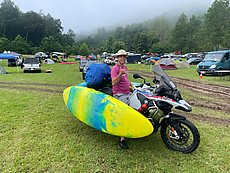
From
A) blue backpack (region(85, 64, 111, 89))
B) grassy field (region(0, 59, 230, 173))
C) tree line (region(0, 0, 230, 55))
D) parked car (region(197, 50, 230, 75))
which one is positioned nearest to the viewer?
grassy field (region(0, 59, 230, 173))

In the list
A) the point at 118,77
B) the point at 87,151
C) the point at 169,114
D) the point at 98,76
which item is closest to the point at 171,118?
the point at 169,114

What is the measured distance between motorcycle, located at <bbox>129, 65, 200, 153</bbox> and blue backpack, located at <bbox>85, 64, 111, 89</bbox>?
3.17 feet

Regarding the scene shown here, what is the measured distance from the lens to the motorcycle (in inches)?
127

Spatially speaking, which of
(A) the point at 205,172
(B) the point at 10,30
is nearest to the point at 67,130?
(A) the point at 205,172

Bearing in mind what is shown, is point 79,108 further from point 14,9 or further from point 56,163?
point 14,9

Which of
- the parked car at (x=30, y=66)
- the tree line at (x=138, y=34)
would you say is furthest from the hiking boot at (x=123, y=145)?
the tree line at (x=138, y=34)

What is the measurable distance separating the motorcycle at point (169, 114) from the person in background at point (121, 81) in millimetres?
384

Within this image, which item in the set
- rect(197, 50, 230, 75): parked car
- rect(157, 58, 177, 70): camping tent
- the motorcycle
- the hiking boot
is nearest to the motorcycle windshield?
the motorcycle

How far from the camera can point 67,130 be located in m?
4.34

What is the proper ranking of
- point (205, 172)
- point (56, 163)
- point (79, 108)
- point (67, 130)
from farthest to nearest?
point (67, 130)
point (79, 108)
point (56, 163)
point (205, 172)

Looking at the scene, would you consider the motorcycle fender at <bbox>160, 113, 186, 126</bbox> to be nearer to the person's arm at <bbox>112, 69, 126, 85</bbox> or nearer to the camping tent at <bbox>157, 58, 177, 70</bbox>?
the person's arm at <bbox>112, 69, 126, 85</bbox>

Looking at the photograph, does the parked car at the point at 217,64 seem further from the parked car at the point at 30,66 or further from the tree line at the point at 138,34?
the tree line at the point at 138,34

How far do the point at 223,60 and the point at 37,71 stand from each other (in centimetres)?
1621

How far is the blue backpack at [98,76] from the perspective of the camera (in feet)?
14.0
